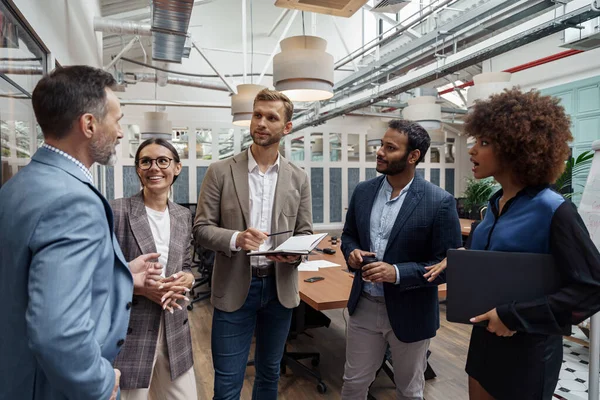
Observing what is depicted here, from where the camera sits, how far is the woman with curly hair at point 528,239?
4.18 ft

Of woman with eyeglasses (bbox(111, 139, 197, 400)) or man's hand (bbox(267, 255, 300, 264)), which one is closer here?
woman with eyeglasses (bbox(111, 139, 197, 400))

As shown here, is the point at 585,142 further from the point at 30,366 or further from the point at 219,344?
the point at 30,366

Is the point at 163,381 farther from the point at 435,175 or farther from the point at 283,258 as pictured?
the point at 435,175

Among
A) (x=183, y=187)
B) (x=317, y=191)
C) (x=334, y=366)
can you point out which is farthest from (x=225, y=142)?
(x=334, y=366)

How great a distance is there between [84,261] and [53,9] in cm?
279

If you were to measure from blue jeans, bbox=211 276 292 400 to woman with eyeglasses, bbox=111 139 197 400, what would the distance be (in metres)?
0.14

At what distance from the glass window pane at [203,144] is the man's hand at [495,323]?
9499 mm

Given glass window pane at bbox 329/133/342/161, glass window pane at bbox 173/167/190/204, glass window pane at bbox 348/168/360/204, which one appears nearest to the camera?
glass window pane at bbox 173/167/190/204

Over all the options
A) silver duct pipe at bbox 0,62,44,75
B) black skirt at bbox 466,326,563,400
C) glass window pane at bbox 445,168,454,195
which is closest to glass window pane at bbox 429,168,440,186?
glass window pane at bbox 445,168,454,195

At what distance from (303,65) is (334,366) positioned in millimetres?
2506

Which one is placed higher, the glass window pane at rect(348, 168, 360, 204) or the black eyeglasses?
the glass window pane at rect(348, 168, 360, 204)

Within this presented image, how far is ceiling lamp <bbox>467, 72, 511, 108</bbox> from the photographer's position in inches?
160

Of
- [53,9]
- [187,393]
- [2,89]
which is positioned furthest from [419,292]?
[53,9]

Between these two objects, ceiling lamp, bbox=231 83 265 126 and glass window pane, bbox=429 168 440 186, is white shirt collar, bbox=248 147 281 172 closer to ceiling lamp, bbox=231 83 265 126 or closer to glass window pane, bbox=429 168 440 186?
ceiling lamp, bbox=231 83 265 126
